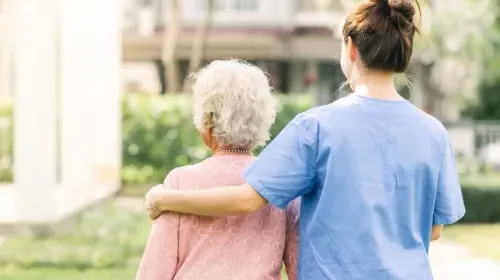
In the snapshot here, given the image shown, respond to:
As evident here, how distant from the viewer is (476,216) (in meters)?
14.1

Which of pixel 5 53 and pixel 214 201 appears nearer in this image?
pixel 214 201

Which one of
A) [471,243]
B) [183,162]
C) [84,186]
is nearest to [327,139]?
[471,243]

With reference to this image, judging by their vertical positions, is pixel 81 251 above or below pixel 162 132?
above

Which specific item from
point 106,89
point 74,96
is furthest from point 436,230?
point 106,89

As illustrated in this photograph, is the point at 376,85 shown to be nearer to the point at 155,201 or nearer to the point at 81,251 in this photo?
the point at 155,201

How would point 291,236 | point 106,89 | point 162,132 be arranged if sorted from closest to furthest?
point 291,236 → point 106,89 → point 162,132

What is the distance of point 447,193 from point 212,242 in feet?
2.42

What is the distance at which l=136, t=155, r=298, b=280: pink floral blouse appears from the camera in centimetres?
328

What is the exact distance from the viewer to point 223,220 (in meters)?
3.31

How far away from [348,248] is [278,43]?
24865 mm

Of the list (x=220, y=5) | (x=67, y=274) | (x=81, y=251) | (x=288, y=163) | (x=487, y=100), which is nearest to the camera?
(x=288, y=163)

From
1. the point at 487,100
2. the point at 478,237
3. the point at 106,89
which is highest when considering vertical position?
the point at 106,89

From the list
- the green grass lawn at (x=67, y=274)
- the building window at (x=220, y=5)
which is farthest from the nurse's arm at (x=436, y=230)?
the building window at (x=220, y=5)

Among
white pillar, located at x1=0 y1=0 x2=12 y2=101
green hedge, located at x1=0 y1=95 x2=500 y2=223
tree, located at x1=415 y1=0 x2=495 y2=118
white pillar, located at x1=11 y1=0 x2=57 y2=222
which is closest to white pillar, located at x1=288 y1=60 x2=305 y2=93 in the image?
tree, located at x1=415 y1=0 x2=495 y2=118
